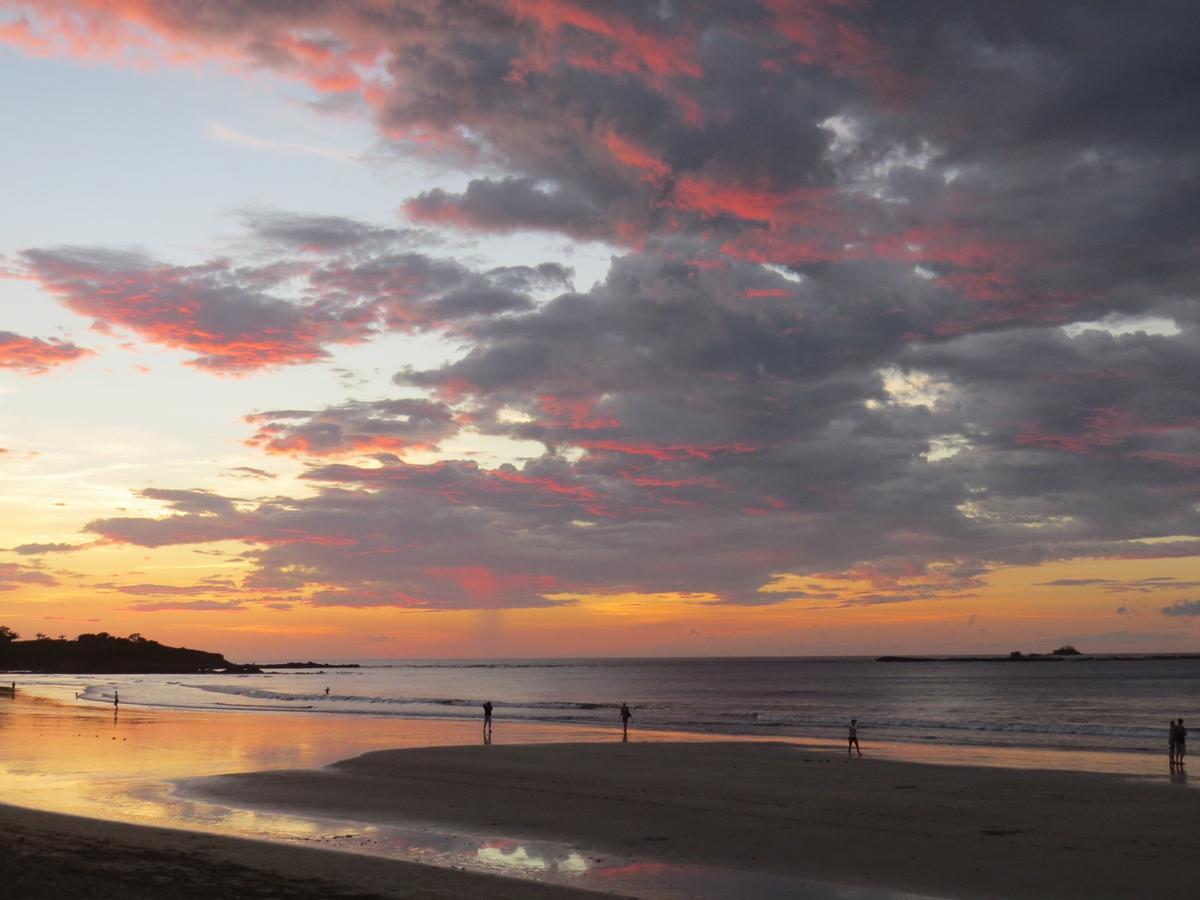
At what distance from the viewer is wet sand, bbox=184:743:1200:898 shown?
1864cm

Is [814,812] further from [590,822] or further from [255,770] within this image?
[255,770]

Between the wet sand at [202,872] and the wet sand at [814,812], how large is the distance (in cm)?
506

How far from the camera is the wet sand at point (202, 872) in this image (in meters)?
14.3

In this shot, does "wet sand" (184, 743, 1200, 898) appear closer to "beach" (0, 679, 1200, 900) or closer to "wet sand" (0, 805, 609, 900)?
"beach" (0, 679, 1200, 900)

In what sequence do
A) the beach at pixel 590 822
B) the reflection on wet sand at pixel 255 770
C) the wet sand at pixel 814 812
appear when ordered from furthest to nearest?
the wet sand at pixel 814 812 → the reflection on wet sand at pixel 255 770 → the beach at pixel 590 822

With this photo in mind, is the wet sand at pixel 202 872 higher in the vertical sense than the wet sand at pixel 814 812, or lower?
higher

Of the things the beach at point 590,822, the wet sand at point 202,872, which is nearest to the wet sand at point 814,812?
the beach at point 590,822

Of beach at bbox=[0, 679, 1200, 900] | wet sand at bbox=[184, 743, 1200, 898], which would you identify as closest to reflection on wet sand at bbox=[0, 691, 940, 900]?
beach at bbox=[0, 679, 1200, 900]

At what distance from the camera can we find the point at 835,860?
19.4 meters

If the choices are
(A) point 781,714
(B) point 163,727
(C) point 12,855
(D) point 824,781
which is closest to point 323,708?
(B) point 163,727

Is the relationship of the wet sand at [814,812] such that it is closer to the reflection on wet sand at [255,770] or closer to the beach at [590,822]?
the beach at [590,822]

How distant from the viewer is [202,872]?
15.6 m

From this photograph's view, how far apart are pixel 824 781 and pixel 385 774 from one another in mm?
14834

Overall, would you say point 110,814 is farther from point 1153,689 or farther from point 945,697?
point 1153,689
